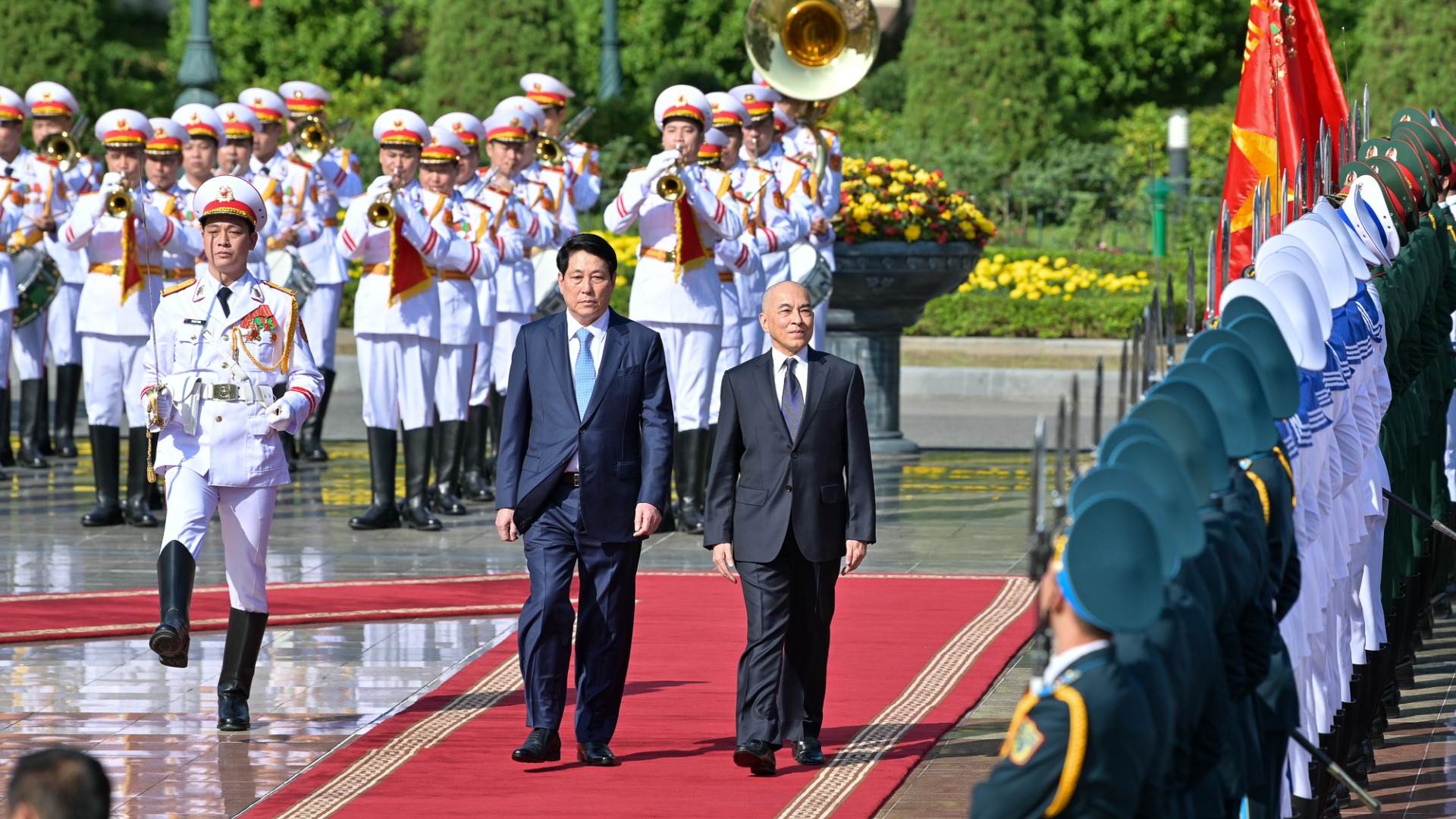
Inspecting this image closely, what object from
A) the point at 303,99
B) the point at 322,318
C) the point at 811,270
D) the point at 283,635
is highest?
the point at 303,99

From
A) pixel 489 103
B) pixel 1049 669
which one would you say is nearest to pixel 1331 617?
pixel 1049 669

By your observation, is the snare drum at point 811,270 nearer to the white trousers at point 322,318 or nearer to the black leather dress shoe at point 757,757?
the white trousers at point 322,318

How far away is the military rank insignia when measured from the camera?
3744 mm

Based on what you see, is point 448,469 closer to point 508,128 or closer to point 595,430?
point 508,128

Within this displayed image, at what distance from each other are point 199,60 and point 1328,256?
14278 mm

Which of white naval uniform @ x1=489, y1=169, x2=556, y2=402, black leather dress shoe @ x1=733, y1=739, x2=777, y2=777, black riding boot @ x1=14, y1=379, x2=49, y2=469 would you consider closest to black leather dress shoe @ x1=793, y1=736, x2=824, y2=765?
black leather dress shoe @ x1=733, y1=739, x2=777, y2=777

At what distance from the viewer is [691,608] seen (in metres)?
9.74

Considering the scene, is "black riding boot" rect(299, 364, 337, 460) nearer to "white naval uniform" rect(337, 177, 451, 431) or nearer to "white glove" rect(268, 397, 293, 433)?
"white naval uniform" rect(337, 177, 451, 431)

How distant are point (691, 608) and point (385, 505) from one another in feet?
9.67

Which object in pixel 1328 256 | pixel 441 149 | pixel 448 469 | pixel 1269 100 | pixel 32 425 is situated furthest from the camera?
pixel 32 425

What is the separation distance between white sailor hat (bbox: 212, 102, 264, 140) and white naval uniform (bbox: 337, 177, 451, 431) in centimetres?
145

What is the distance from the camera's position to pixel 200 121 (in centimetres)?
1254

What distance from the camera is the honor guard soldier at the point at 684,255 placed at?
11273 mm

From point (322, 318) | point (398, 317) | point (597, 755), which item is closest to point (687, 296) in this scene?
point (398, 317)
